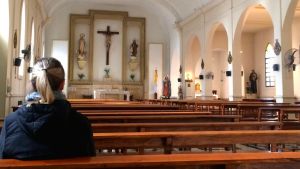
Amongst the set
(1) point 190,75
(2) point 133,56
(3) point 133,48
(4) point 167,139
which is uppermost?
(3) point 133,48

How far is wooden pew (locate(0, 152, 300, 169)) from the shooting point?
1.67 m

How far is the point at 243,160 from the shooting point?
1789 mm

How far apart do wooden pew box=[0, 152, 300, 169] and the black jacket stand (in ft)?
0.17

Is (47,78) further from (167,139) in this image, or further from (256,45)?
(256,45)

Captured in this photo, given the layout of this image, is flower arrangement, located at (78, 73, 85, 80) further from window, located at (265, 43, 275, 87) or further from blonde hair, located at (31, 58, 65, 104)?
blonde hair, located at (31, 58, 65, 104)

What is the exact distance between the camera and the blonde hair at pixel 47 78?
1.69m

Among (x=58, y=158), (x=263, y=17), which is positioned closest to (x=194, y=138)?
(x=58, y=158)

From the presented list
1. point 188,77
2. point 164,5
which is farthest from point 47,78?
point 164,5

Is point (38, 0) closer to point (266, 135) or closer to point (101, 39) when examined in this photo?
point (101, 39)

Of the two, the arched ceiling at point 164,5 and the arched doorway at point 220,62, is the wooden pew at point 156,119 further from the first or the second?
the arched doorway at point 220,62

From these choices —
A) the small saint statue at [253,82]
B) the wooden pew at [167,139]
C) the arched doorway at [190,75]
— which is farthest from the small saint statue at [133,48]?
the wooden pew at [167,139]

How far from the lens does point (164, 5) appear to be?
1967cm

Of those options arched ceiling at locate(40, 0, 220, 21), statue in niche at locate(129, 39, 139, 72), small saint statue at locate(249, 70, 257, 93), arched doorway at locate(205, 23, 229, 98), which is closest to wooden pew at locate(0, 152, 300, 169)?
arched ceiling at locate(40, 0, 220, 21)

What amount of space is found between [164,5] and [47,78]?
18633 mm
